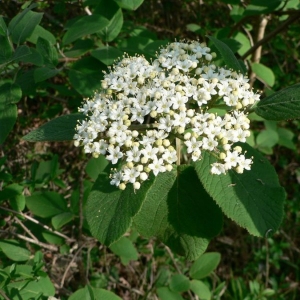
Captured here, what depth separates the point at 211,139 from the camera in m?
1.84

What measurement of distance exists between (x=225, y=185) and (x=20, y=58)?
1.09 metres

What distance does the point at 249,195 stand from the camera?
73.9 inches

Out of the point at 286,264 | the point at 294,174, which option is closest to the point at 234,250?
the point at 286,264

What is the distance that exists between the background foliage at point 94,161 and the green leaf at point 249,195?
21cm

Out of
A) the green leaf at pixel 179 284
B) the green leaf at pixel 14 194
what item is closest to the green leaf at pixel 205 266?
the green leaf at pixel 179 284

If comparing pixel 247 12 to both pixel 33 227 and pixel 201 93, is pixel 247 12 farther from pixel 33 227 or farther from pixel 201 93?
pixel 33 227

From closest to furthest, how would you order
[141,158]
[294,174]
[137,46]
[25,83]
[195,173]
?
1. [141,158]
2. [195,173]
3. [25,83]
4. [137,46]
5. [294,174]

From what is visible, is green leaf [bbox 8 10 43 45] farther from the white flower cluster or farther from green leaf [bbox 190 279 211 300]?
green leaf [bbox 190 279 211 300]

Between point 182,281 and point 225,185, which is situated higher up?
point 225,185

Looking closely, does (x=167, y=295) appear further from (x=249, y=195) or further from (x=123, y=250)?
(x=249, y=195)

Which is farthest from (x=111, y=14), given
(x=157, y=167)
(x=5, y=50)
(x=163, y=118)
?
(x=157, y=167)

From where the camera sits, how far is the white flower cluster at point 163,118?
1835mm

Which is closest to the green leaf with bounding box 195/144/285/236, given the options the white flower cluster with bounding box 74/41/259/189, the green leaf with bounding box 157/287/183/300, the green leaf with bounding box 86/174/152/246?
the white flower cluster with bounding box 74/41/259/189

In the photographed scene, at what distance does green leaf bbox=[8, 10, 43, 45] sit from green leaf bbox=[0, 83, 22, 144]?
241mm
